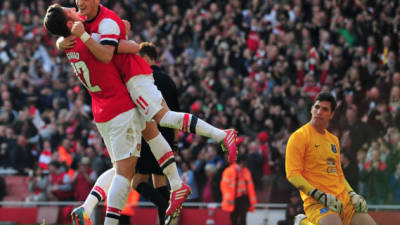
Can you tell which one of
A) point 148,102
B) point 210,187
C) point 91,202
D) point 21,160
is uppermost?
point 148,102

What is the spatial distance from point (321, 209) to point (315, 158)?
22.4 inches

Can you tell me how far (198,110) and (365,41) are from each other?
398 cm

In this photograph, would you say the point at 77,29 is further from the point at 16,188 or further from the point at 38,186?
the point at 16,188

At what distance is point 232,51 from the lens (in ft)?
61.1

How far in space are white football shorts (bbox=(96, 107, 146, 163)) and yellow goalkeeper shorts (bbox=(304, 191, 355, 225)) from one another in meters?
1.90

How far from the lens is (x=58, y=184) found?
17391 mm

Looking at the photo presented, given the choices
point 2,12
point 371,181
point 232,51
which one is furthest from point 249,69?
point 2,12

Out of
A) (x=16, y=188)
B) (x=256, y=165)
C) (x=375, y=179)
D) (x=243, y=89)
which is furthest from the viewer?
(x=16, y=188)

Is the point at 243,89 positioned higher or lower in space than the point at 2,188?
higher

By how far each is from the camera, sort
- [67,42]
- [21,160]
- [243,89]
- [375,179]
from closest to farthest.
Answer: [67,42], [375,179], [243,89], [21,160]

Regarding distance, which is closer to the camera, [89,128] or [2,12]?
[89,128]

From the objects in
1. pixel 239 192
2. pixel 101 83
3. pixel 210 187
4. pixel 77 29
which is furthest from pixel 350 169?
pixel 77 29

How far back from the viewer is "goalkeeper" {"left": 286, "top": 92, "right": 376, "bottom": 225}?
795 cm

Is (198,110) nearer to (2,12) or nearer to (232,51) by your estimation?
(232,51)
